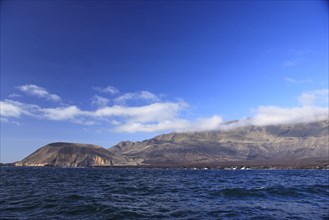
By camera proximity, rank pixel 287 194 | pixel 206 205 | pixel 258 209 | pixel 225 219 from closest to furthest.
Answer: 1. pixel 225 219
2. pixel 258 209
3. pixel 206 205
4. pixel 287 194

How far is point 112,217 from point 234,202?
546 inches

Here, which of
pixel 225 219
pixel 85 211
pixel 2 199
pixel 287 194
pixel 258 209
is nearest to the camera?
pixel 225 219

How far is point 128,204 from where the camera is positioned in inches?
1262

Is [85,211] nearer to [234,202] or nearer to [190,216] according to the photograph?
[190,216]

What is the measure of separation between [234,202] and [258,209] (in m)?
4.85

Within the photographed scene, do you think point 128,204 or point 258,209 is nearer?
point 258,209

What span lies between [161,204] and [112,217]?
7355 mm

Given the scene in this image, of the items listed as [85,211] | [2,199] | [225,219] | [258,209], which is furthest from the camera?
[2,199]

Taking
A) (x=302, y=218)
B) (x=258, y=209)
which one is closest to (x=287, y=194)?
(x=258, y=209)

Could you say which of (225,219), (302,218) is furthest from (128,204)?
Result: (302,218)

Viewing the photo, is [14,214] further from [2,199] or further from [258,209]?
[258,209]

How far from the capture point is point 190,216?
25.1 metres

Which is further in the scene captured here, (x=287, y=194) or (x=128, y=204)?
(x=287, y=194)

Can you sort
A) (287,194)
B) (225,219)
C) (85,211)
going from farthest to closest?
1. (287,194)
2. (85,211)
3. (225,219)
